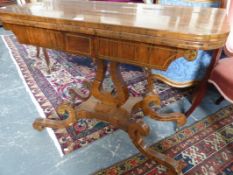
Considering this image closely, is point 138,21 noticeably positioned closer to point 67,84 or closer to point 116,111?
point 116,111

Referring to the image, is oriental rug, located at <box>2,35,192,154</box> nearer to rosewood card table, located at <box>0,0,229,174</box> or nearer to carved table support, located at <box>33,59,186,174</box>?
carved table support, located at <box>33,59,186,174</box>

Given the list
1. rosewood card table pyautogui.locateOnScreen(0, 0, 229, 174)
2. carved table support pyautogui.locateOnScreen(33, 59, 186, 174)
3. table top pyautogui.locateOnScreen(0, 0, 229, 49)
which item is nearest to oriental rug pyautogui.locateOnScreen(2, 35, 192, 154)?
carved table support pyautogui.locateOnScreen(33, 59, 186, 174)

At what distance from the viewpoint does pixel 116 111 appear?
4.12 feet

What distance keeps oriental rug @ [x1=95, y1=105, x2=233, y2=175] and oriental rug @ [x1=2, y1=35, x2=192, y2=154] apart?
0.30 meters

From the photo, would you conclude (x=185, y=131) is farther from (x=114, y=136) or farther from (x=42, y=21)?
(x=42, y=21)

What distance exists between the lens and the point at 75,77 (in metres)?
1.97

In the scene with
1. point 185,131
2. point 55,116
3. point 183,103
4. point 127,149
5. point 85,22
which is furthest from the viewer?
point 183,103

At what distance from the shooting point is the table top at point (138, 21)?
69 centimetres

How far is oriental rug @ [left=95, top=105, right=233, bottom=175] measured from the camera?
110cm

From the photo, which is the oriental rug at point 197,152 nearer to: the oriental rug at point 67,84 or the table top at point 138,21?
the oriental rug at point 67,84

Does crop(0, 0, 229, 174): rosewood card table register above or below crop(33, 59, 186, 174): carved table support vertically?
above

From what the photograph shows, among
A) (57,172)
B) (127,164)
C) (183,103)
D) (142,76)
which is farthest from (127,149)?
(142,76)

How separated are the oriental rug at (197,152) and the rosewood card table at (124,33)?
91 mm

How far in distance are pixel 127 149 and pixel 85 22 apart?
2.55ft
